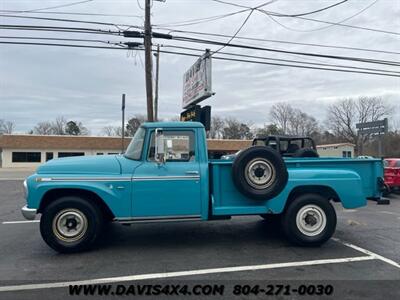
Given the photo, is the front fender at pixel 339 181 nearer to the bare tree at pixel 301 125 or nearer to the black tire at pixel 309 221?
the black tire at pixel 309 221

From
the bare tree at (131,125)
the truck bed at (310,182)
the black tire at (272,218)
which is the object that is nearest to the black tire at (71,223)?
the truck bed at (310,182)

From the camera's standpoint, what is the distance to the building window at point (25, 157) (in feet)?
156

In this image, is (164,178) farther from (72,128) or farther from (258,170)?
(72,128)

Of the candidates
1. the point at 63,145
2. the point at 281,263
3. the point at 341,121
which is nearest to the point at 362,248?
the point at 281,263

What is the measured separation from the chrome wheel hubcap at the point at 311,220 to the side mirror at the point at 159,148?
2.60 meters

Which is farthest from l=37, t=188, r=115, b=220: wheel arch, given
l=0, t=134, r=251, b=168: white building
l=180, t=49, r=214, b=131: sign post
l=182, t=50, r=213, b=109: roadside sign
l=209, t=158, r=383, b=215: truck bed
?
l=0, t=134, r=251, b=168: white building

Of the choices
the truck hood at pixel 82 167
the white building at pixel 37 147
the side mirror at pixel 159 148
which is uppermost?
the white building at pixel 37 147

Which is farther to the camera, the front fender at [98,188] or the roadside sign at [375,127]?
the roadside sign at [375,127]

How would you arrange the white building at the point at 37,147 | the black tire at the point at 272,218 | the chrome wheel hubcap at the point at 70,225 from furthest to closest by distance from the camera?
the white building at the point at 37,147
the black tire at the point at 272,218
the chrome wheel hubcap at the point at 70,225

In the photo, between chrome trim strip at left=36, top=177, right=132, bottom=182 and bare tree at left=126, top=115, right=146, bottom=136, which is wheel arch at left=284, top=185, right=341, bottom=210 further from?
bare tree at left=126, top=115, right=146, bottom=136

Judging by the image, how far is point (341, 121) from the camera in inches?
2997

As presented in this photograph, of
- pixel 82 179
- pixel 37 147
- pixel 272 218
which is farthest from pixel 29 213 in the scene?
pixel 37 147

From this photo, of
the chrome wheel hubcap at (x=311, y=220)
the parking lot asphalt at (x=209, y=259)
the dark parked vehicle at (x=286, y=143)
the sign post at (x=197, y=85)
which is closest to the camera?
the parking lot asphalt at (x=209, y=259)

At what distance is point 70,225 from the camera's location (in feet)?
20.2
